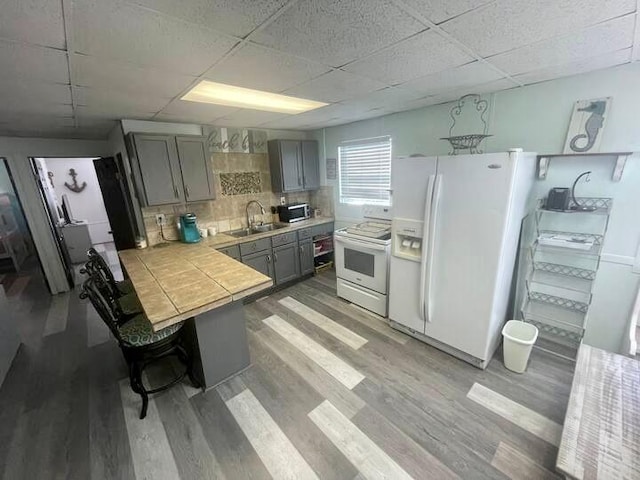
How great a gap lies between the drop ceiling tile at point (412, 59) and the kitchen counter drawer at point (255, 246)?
2285 mm

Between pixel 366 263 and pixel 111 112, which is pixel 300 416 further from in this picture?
pixel 111 112

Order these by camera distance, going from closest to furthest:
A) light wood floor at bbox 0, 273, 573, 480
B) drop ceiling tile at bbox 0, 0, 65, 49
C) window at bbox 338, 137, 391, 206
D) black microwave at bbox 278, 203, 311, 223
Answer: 1. drop ceiling tile at bbox 0, 0, 65, 49
2. light wood floor at bbox 0, 273, 573, 480
3. window at bbox 338, 137, 391, 206
4. black microwave at bbox 278, 203, 311, 223

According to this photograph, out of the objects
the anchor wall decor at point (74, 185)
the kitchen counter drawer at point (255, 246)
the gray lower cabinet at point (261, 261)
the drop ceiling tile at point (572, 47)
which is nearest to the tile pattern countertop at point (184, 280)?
the kitchen counter drawer at point (255, 246)

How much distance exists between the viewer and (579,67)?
179cm

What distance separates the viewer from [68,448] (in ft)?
5.46

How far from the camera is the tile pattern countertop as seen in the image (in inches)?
66.0

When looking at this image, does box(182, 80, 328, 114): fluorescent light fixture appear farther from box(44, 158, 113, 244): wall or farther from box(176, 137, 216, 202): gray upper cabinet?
box(44, 158, 113, 244): wall

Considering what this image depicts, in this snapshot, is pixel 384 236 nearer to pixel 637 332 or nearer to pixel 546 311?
pixel 546 311

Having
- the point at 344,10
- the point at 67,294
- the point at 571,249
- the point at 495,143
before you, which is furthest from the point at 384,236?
the point at 67,294

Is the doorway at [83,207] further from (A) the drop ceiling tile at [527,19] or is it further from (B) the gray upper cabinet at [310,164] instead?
(A) the drop ceiling tile at [527,19]

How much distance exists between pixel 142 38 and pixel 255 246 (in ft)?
7.93

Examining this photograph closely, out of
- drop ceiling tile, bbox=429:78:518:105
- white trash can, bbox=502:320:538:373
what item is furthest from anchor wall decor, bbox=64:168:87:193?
white trash can, bbox=502:320:538:373

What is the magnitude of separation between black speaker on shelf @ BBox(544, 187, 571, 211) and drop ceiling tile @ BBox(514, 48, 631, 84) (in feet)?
2.81

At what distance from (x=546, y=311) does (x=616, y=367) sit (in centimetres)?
117
